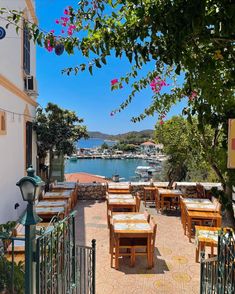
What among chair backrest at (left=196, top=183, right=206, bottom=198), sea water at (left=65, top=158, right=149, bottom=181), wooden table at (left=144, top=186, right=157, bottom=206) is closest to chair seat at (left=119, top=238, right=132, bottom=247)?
wooden table at (left=144, top=186, right=157, bottom=206)

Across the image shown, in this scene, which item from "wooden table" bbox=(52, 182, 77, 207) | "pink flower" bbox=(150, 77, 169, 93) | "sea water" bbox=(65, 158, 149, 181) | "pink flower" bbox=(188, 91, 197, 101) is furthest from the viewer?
"sea water" bbox=(65, 158, 149, 181)

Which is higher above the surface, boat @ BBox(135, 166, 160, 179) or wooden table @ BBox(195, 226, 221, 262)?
wooden table @ BBox(195, 226, 221, 262)

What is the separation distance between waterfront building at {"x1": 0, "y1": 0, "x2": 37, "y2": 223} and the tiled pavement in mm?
2372

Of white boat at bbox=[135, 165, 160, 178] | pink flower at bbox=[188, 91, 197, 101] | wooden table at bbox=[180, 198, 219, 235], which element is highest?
pink flower at bbox=[188, 91, 197, 101]

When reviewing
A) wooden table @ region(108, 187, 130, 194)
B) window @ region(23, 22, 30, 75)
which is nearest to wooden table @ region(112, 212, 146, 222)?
wooden table @ region(108, 187, 130, 194)

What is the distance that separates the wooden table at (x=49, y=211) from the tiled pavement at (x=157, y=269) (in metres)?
0.95

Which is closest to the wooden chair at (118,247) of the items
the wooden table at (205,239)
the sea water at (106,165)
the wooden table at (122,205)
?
the wooden table at (205,239)

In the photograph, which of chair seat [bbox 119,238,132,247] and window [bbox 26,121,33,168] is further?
window [bbox 26,121,33,168]

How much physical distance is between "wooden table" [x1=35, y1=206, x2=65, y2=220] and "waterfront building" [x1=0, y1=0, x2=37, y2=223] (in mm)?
857

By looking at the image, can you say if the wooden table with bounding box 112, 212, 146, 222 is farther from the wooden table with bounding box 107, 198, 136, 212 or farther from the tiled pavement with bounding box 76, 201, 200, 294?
the wooden table with bounding box 107, 198, 136, 212

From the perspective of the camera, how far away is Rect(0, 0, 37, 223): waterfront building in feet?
26.0

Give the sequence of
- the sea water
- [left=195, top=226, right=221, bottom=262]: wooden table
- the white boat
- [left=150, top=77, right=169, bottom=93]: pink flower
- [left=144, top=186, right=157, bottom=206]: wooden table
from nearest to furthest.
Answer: [left=150, top=77, right=169, bottom=93]: pink flower < [left=195, top=226, right=221, bottom=262]: wooden table < [left=144, top=186, right=157, bottom=206]: wooden table < the white boat < the sea water

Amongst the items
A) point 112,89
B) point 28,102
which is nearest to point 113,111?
point 112,89

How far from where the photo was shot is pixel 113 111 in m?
4.64
